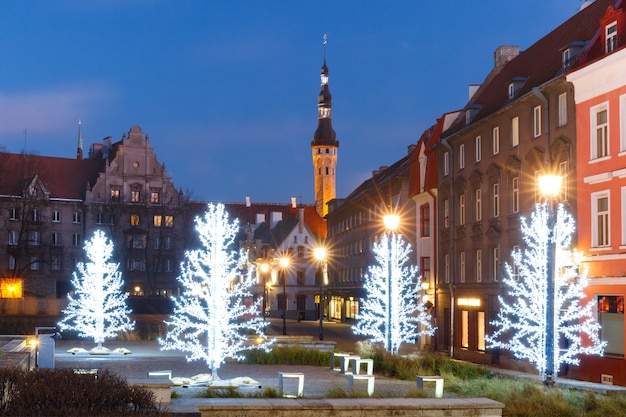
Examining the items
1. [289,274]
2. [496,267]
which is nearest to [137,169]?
[289,274]

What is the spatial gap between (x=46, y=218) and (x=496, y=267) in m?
63.1

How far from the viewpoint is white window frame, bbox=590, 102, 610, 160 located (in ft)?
106

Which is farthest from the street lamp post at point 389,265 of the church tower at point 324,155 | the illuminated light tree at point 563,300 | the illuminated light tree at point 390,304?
the church tower at point 324,155

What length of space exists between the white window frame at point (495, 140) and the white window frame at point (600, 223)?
36.7 feet

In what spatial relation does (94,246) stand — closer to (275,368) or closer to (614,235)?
(275,368)

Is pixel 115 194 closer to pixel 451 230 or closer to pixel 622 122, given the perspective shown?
pixel 451 230

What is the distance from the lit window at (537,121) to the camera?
127 ft

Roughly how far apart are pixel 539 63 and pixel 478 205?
310 inches

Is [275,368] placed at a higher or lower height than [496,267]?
lower

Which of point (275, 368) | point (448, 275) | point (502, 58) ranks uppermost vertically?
point (502, 58)

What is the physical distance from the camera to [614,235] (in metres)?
31.1

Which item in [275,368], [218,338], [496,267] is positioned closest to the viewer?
[218,338]

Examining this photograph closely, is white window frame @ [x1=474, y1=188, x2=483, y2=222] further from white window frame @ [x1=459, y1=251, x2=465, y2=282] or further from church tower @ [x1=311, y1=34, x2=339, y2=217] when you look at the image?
church tower @ [x1=311, y1=34, x2=339, y2=217]

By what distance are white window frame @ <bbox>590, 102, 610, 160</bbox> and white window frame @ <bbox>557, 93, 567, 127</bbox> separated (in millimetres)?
2741
